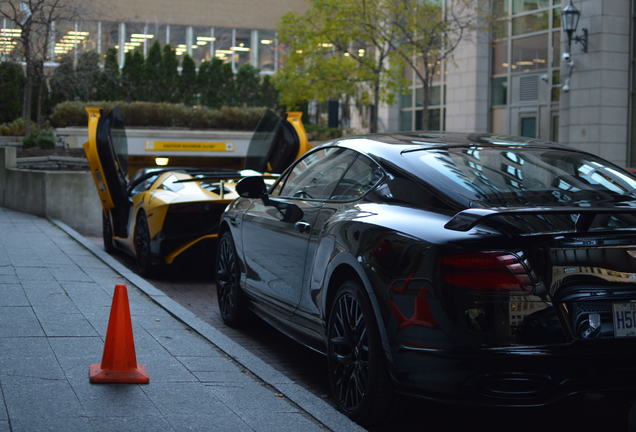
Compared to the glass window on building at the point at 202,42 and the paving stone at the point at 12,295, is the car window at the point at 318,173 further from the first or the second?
the glass window on building at the point at 202,42

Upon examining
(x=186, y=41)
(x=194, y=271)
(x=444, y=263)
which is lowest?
(x=194, y=271)

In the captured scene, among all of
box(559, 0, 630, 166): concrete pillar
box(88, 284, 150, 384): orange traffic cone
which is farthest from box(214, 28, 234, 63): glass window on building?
box(88, 284, 150, 384): orange traffic cone

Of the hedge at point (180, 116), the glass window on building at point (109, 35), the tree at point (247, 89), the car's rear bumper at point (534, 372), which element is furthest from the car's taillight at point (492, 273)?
the glass window on building at point (109, 35)

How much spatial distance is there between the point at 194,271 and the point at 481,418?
6603 mm

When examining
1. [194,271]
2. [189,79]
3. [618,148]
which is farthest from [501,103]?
[194,271]

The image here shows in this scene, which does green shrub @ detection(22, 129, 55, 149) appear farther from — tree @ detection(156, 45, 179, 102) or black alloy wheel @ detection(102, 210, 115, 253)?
black alloy wheel @ detection(102, 210, 115, 253)

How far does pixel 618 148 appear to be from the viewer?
25.8 m

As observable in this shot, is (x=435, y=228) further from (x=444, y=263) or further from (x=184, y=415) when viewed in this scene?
(x=184, y=415)

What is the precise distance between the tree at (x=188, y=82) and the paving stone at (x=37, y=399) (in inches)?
1470

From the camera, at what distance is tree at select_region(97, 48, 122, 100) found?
39406 millimetres

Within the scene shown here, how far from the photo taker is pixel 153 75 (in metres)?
40.9

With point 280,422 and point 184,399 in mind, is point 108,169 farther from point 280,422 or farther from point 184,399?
point 280,422

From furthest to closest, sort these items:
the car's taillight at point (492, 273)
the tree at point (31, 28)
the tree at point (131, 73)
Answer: the tree at point (131, 73) → the tree at point (31, 28) → the car's taillight at point (492, 273)

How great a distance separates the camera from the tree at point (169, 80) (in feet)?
135
